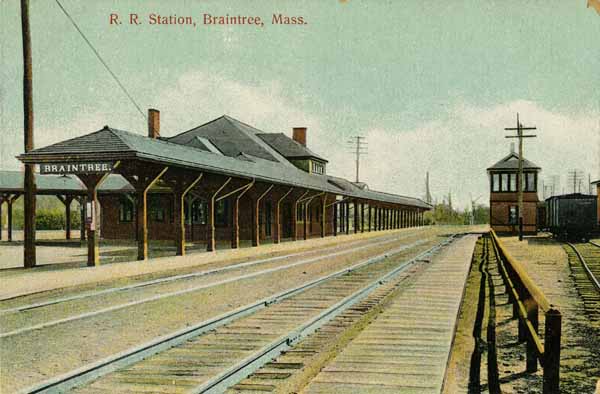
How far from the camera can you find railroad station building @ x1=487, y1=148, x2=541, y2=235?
4159cm

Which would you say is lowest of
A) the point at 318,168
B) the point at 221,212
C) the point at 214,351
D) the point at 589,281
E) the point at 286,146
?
the point at 589,281

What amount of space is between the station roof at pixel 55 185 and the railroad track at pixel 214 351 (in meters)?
22.0

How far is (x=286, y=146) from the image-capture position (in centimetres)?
4822

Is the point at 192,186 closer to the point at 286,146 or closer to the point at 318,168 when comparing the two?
the point at 286,146

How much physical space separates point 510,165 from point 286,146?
17335mm

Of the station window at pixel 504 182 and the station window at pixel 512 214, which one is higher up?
the station window at pixel 504 182

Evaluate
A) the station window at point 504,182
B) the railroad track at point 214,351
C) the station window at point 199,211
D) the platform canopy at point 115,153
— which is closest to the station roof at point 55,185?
the station window at point 199,211

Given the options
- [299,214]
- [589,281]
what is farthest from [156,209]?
[589,281]

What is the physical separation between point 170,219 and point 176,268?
15131 mm

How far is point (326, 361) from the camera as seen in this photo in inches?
243

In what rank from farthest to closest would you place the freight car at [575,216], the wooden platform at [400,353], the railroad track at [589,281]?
1. the freight car at [575,216]
2. the railroad track at [589,281]
3. the wooden platform at [400,353]

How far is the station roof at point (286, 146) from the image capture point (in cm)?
4694

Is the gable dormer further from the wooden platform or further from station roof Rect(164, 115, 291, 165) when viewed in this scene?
the wooden platform

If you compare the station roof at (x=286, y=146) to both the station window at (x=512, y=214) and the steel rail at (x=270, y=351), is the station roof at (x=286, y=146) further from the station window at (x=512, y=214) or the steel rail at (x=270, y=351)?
the steel rail at (x=270, y=351)
